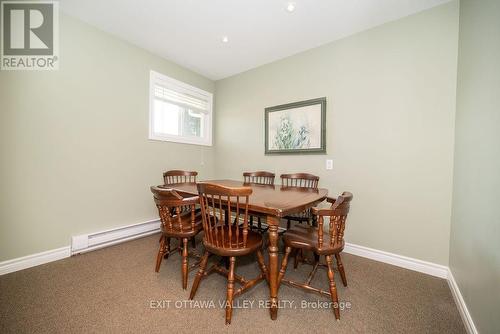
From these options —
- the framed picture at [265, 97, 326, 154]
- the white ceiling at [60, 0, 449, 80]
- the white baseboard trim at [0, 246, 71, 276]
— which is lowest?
the white baseboard trim at [0, 246, 71, 276]

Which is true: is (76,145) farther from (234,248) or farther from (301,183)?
(301,183)

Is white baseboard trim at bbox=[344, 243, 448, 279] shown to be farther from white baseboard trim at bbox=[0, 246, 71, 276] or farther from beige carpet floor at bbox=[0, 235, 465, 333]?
white baseboard trim at bbox=[0, 246, 71, 276]

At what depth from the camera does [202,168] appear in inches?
140

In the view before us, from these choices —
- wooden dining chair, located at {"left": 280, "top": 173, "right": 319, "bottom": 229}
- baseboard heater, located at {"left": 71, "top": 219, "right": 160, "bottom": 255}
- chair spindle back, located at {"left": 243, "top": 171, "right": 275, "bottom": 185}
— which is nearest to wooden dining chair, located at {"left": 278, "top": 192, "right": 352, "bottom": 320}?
wooden dining chair, located at {"left": 280, "top": 173, "right": 319, "bottom": 229}

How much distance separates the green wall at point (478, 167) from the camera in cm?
103

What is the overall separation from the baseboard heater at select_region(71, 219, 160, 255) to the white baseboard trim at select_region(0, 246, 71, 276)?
0.08 m

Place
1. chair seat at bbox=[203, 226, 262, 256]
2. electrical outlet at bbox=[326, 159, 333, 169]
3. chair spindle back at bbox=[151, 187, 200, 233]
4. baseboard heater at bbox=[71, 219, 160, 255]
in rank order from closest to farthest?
chair seat at bbox=[203, 226, 262, 256], chair spindle back at bbox=[151, 187, 200, 233], baseboard heater at bbox=[71, 219, 160, 255], electrical outlet at bbox=[326, 159, 333, 169]

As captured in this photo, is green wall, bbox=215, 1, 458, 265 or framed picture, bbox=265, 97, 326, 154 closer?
green wall, bbox=215, 1, 458, 265

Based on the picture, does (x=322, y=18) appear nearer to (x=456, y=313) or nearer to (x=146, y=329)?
(x=456, y=313)

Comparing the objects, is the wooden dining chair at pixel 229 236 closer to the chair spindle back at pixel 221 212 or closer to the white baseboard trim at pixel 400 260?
the chair spindle back at pixel 221 212

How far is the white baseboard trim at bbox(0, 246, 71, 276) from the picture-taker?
1.73 metres

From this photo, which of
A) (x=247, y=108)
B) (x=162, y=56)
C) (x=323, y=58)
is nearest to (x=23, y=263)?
(x=162, y=56)

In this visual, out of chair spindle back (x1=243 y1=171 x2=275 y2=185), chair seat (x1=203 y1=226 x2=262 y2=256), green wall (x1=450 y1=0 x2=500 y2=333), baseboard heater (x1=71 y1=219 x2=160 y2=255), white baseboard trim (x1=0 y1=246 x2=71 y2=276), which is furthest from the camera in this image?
chair spindle back (x1=243 y1=171 x2=275 y2=185)

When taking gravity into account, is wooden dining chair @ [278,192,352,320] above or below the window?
below
